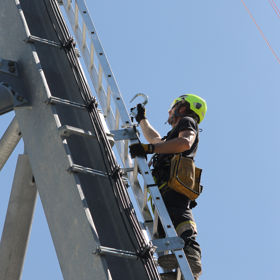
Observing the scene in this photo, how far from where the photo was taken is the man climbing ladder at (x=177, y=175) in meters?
5.75

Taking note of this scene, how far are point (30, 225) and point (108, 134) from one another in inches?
57.0

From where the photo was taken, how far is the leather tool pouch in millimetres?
5953

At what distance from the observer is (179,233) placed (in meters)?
5.85

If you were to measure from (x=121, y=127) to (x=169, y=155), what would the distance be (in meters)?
0.54

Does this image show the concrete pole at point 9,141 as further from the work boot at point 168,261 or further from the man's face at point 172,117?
the work boot at point 168,261

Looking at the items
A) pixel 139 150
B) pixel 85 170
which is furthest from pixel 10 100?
pixel 139 150

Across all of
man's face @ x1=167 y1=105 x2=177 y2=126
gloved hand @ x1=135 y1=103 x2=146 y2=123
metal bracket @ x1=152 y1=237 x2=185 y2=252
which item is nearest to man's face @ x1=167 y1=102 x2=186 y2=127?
man's face @ x1=167 y1=105 x2=177 y2=126

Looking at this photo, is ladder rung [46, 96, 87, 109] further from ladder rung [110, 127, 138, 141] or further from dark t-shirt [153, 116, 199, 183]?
dark t-shirt [153, 116, 199, 183]

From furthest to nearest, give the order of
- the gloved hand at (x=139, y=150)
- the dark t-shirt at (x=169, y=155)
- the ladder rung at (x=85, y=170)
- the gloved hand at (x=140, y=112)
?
the gloved hand at (x=140, y=112)
the dark t-shirt at (x=169, y=155)
the gloved hand at (x=139, y=150)
the ladder rung at (x=85, y=170)

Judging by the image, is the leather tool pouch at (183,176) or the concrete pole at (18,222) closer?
the leather tool pouch at (183,176)

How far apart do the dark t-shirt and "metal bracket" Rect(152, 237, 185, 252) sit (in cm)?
102

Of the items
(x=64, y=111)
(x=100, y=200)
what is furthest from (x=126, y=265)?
(x=64, y=111)

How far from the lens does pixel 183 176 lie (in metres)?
6.01

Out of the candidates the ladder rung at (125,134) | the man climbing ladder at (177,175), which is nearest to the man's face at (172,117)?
the man climbing ladder at (177,175)
